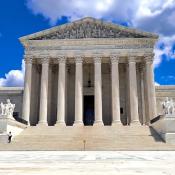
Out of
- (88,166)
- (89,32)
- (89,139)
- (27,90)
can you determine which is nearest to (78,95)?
(27,90)

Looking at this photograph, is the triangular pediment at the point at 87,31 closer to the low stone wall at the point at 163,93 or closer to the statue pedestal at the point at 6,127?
the low stone wall at the point at 163,93

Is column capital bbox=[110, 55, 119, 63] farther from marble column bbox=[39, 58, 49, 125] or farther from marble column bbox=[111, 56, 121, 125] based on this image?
marble column bbox=[39, 58, 49, 125]

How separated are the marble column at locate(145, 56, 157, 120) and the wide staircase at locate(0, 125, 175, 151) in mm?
3150

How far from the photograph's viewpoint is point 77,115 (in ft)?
121

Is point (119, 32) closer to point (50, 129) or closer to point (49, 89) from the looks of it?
point (49, 89)

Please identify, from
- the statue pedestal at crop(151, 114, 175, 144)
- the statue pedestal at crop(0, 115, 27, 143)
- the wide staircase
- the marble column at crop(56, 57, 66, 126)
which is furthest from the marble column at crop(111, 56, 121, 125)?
the statue pedestal at crop(0, 115, 27, 143)

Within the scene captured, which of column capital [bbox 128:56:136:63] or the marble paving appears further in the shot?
column capital [bbox 128:56:136:63]

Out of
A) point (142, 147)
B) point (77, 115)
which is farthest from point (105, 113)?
point (142, 147)

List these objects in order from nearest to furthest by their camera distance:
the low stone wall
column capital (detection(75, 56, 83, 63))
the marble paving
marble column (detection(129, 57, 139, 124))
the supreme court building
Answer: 1. the marble paving
2. marble column (detection(129, 57, 139, 124))
3. the supreme court building
4. column capital (detection(75, 56, 83, 63))
5. the low stone wall

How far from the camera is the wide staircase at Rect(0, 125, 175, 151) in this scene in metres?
24.6

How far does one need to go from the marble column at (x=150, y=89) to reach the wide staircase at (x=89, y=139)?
124 inches

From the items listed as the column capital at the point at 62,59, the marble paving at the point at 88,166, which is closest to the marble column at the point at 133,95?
the column capital at the point at 62,59

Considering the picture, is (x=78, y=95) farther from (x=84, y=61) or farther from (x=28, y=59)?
(x=28, y=59)

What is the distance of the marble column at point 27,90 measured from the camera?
122 ft
